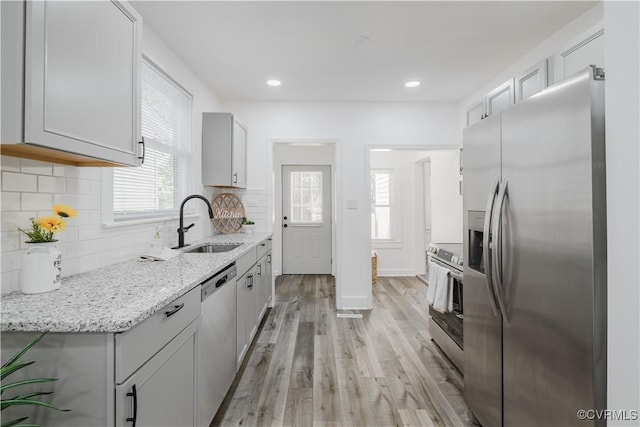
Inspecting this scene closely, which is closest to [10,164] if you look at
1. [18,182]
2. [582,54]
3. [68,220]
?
[18,182]

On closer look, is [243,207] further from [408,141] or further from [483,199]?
[483,199]

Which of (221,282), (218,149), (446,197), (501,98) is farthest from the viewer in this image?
(446,197)

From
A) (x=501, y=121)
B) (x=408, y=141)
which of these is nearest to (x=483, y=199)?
(x=501, y=121)

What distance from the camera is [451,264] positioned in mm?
2518

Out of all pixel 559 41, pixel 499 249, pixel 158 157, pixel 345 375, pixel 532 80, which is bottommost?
pixel 345 375

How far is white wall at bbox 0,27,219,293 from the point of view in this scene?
134 cm

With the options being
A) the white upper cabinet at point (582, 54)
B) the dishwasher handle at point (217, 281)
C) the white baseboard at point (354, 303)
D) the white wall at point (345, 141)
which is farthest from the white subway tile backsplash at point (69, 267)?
the white upper cabinet at point (582, 54)

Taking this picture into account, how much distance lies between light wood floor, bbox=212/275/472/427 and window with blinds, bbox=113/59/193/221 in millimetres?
1462

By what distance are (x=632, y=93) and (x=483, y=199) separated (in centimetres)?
92

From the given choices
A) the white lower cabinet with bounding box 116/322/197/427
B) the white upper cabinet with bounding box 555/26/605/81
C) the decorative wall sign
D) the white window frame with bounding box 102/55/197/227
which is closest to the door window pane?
the decorative wall sign

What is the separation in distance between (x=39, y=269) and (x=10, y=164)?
452mm

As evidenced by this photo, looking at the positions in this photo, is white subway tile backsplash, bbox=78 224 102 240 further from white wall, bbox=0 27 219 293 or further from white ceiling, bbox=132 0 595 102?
white ceiling, bbox=132 0 595 102

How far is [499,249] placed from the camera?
1525 millimetres

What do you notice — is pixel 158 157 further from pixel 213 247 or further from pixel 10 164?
pixel 10 164
